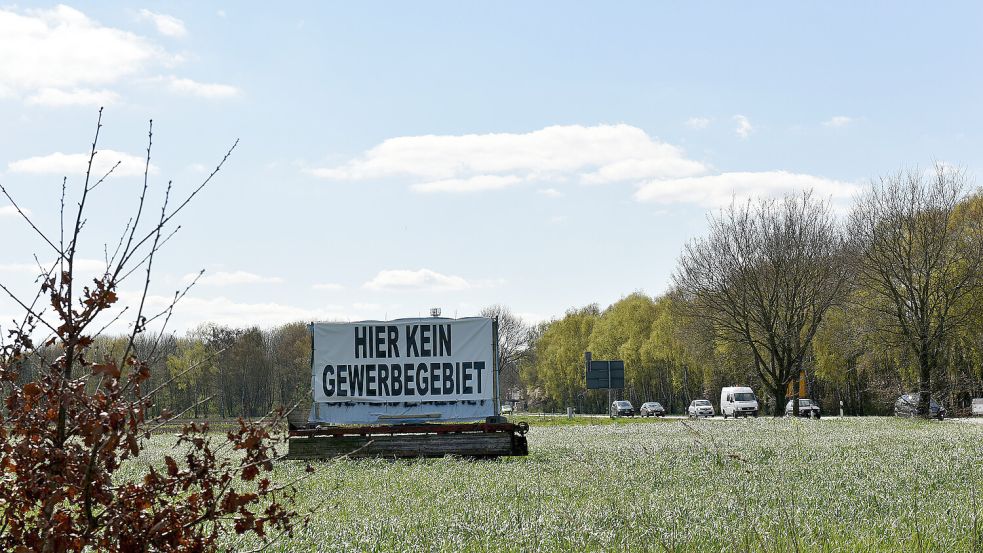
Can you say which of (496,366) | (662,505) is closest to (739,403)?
(496,366)

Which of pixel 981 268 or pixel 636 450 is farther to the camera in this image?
pixel 981 268

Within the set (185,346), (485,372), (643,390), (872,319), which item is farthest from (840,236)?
(185,346)

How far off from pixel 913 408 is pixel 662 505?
37941 millimetres

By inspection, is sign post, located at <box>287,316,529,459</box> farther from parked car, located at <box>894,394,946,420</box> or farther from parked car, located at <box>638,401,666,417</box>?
parked car, located at <box>638,401,666,417</box>

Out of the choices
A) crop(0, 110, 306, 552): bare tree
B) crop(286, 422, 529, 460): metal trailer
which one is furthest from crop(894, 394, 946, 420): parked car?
crop(0, 110, 306, 552): bare tree

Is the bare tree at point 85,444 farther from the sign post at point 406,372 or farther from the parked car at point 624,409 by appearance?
the parked car at point 624,409

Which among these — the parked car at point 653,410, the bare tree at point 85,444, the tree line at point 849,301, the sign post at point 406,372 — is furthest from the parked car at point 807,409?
the bare tree at point 85,444

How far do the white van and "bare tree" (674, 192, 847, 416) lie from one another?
5.82 metres

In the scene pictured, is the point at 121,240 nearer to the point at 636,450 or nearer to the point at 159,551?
the point at 159,551

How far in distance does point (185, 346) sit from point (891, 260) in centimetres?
8215

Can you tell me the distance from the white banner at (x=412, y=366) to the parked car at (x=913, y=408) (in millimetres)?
24380

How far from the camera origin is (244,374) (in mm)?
84188

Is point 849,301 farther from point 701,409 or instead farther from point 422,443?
point 422,443

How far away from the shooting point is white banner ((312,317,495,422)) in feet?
71.1
